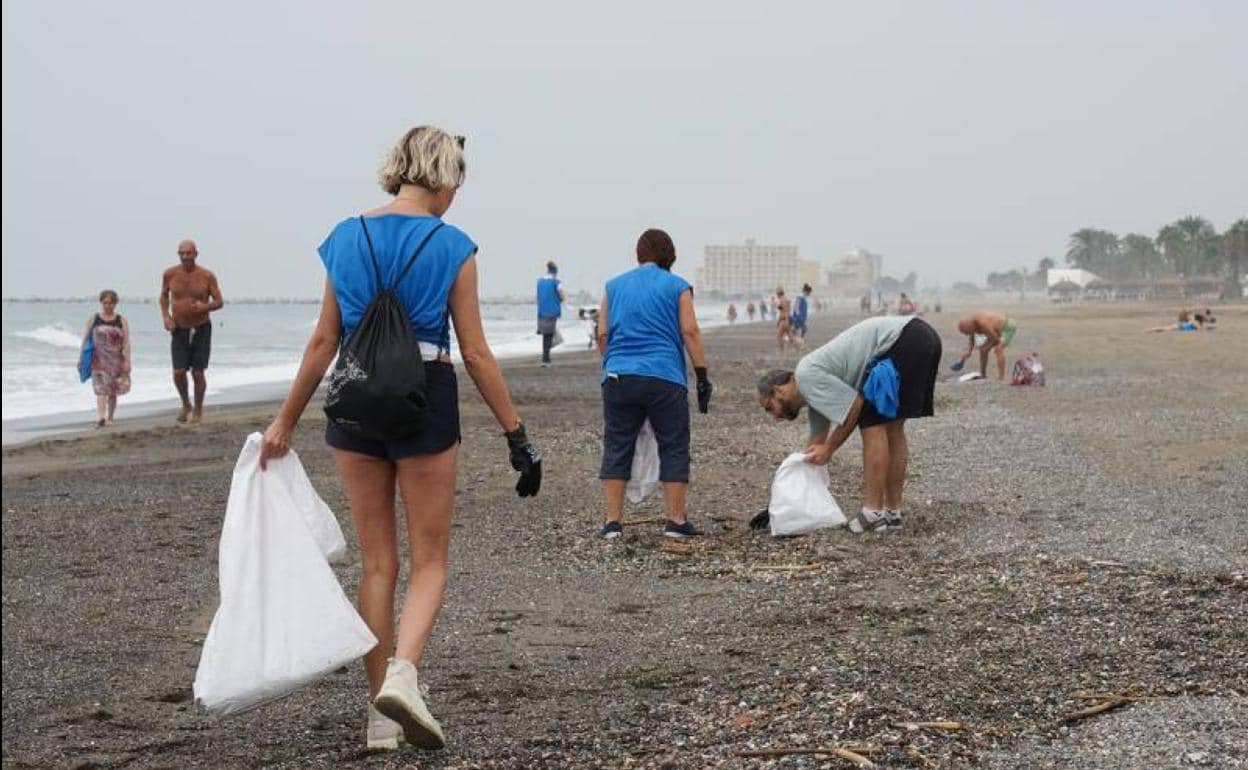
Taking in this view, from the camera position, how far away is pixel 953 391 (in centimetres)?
1756

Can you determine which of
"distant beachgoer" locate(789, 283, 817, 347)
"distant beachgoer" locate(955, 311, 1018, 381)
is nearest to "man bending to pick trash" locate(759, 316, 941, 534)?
"distant beachgoer" locate(955, 311, 1018, 381)

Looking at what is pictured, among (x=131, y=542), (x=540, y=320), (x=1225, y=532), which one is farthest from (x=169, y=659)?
(x=540, y=320)

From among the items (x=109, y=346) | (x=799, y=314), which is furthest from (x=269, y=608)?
(x=799, y=314)

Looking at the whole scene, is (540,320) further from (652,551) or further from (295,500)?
(295,500)

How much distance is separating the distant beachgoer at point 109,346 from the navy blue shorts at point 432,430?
11134 millimetres

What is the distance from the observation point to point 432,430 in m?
3.96

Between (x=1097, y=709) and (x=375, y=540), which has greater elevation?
(x=375, y=540)

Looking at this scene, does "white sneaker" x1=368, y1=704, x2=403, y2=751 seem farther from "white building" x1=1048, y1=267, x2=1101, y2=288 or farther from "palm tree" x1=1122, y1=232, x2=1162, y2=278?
"palm tree" x1=1122, y1=232, x2=1162, y2=278

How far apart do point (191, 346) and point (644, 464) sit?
7.52 meters

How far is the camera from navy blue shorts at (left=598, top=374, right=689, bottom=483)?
294 inches

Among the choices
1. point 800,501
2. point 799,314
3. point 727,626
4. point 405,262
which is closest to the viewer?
point 405,262

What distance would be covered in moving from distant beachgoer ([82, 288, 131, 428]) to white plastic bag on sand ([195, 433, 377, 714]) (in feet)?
A: 35.9

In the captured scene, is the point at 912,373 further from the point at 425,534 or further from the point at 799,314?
the point at 799,314

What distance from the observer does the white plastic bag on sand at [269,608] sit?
3926 millimetres
